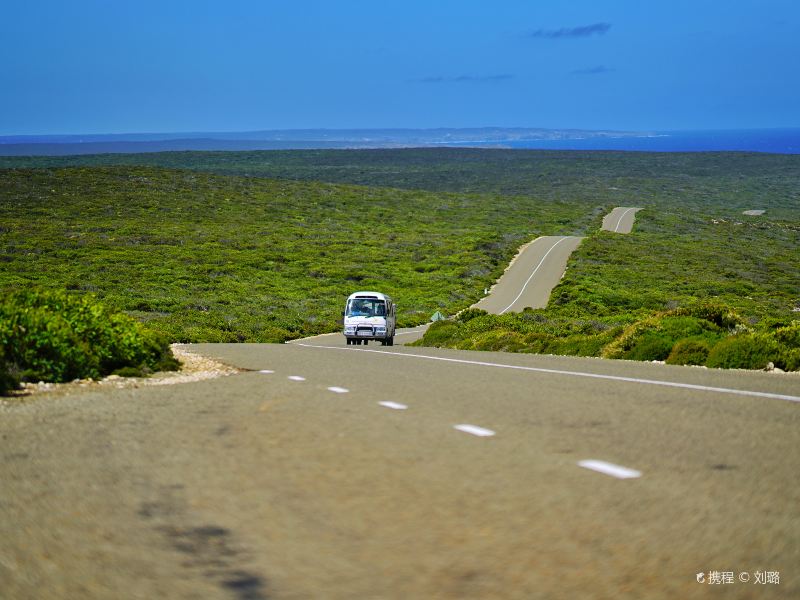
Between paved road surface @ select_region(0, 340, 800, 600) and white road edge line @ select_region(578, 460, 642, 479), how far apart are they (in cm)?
12

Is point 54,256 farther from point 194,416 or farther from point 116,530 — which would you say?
point 116,530

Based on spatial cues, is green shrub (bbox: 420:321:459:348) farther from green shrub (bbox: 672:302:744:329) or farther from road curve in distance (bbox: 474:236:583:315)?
road curve in distance (bbox: 474:236:583:315)

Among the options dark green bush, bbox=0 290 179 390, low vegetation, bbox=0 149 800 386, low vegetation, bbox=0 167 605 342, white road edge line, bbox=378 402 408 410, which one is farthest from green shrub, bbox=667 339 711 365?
low vegetation, bbox=0 167 605 342

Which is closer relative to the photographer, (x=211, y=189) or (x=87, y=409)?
(x=87, y=409)

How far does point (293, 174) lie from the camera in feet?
630

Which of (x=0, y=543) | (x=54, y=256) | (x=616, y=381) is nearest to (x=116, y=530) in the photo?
(x=0, y=543)

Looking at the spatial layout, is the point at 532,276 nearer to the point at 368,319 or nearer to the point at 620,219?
the point at 368,319

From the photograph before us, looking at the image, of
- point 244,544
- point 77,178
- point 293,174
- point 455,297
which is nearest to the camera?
point 244,544

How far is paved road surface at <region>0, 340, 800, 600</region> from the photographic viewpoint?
16.9ft

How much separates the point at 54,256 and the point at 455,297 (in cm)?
2983

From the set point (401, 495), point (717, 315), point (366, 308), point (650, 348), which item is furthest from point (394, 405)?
point (366, 308)

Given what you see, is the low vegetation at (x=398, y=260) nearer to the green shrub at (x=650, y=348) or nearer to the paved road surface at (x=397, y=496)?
the green shrub at (x=650, y=348)

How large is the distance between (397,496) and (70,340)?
9.42 m

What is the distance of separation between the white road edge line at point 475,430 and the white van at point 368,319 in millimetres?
29797
